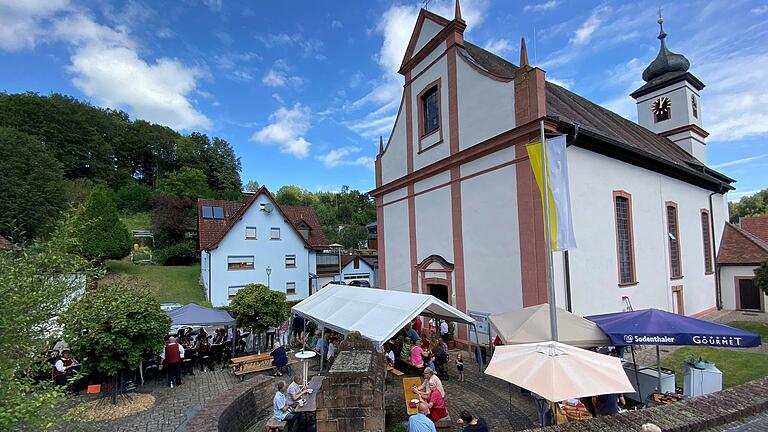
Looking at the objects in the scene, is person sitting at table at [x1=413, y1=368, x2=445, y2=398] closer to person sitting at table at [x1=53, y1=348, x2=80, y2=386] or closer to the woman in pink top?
the woman in pink top

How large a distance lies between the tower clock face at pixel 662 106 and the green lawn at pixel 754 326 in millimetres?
14742

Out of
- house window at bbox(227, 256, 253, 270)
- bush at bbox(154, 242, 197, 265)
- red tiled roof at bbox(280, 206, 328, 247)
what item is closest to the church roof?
house window at bbox(227, 256, 253, 270)

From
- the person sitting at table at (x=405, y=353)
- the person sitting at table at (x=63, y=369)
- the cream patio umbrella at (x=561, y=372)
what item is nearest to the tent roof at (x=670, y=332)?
the cream patio umbrella at (x=561, y=372)

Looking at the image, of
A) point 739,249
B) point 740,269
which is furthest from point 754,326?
point 739,249

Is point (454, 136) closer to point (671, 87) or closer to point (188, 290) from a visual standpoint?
point (671, 87)

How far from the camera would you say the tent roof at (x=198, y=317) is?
12.8m

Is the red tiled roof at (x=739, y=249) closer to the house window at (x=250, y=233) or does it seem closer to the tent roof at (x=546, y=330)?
the tent roof at (x=546, y=330)

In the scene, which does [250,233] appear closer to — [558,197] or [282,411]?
[282,411]

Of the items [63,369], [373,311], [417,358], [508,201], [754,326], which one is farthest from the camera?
[754,326]

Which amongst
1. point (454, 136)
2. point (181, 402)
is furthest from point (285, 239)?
point (181, 402)

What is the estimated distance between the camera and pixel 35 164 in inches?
1474

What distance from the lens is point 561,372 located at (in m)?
5.55

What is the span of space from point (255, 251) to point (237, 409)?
75.9ft

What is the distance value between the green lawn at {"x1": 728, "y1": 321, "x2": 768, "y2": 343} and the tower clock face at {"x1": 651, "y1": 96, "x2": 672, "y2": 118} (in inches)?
580
